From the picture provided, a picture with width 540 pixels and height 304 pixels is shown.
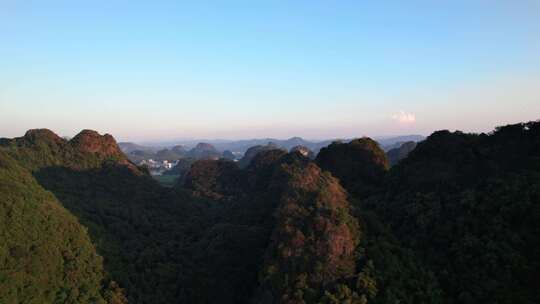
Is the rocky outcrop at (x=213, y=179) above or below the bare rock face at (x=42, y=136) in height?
below

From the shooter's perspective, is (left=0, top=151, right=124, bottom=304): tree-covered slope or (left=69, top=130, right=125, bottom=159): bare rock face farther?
(left=69, top=130, right=125, bottom=159): bare rock face

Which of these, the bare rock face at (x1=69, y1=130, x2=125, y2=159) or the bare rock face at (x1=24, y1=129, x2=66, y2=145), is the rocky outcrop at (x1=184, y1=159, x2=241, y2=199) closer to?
the bare rock face at (x1=69, y1=130, x2=125, y2=159)

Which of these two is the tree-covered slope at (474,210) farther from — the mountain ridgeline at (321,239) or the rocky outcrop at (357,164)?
the rocky outcrop at (357,164)

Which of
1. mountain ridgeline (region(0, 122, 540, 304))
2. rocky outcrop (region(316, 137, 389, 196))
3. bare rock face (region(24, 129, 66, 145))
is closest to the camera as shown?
mountain ridgeline (region(0, 122, 540, 304))

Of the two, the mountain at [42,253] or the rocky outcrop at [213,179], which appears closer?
the mountain at [42,253]

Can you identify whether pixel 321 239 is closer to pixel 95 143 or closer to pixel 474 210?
pixel 474 210

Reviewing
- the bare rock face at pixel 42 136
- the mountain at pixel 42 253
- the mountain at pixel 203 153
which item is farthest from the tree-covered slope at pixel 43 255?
the mountain at pixel 203 153

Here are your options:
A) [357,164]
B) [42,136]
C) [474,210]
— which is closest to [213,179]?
[42,136]

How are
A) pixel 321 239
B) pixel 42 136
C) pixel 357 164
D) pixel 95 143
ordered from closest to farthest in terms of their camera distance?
1. pixel 321 239
2. pixel 357 164
3. pixel 42 136
4. pixel 95 143

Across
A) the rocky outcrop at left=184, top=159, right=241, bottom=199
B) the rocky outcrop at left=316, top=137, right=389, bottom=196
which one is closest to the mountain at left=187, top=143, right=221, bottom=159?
the rocky outcrop at left=184, top=159, right=241, bottom=199
